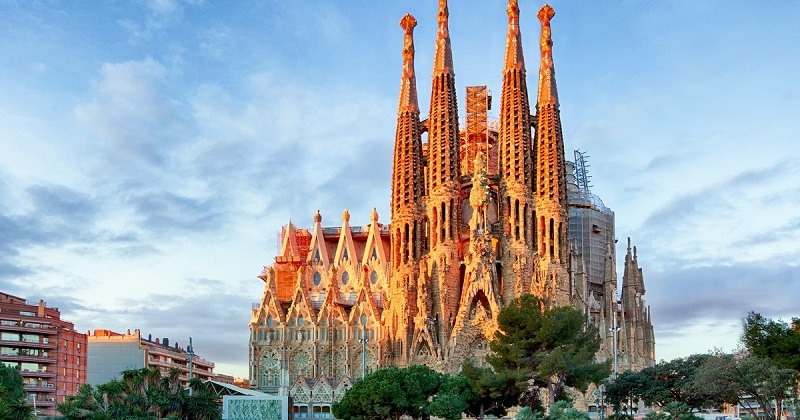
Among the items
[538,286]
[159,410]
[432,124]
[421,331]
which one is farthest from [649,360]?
[159,410]

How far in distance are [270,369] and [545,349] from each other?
3152cm

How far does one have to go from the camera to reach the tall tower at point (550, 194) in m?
64.6

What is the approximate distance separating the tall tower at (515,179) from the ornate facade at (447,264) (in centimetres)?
9

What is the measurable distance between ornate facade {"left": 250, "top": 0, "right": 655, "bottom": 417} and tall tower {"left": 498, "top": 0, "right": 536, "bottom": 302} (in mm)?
92

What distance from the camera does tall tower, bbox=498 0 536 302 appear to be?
6581 centimetres

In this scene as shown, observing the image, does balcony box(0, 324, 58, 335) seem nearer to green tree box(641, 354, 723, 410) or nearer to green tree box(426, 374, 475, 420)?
green tree box(426, 374, 475, 420)

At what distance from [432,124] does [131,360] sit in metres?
41.9

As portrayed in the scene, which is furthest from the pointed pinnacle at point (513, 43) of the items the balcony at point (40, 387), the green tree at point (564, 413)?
the balcony at point (40, 387)

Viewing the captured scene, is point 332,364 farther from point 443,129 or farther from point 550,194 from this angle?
point 550,194

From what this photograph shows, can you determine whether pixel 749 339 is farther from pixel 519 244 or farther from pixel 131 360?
pixel 131 360

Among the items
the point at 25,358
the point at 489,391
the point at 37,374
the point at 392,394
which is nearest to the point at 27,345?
the point at 25,358

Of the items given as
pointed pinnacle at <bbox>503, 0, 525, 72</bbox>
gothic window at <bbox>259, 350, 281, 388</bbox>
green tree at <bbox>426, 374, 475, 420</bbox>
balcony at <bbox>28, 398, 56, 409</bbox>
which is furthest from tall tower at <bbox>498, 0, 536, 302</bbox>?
balcony at <bbox>28, 398, 56, 409</bbox>

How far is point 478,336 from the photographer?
2537 inches

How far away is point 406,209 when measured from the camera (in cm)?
6844
